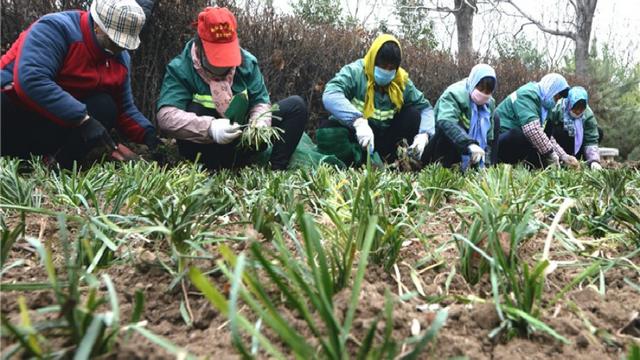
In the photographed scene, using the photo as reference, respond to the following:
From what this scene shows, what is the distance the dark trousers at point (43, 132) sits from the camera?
3301 millimetres

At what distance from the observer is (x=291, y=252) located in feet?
3.47

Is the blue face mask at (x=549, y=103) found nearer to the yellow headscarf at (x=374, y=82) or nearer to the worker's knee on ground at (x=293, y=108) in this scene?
the yellow headscarf at (x=374, y=82)

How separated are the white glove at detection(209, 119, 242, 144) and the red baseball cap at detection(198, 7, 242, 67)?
41 centimetres

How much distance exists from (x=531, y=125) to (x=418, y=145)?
6.76 ft

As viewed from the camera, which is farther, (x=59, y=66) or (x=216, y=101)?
(x=216, y=101)

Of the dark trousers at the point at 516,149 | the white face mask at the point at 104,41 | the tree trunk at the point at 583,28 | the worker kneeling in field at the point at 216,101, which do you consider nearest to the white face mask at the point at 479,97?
the dark trousers at the point at 516,149

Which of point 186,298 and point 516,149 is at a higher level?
point 186,298

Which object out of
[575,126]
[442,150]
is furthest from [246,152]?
[575,126]

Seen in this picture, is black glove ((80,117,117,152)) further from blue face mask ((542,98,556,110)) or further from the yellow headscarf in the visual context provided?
blue face mask ((542,98,556,110))

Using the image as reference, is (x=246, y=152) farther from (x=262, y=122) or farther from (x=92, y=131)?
(x=92, y=131)

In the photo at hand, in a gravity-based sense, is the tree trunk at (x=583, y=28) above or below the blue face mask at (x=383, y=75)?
above

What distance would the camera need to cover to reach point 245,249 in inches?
40.0

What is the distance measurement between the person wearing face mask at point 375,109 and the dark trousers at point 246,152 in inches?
17.8

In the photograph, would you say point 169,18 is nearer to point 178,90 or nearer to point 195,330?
point 178,90
